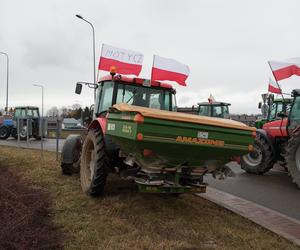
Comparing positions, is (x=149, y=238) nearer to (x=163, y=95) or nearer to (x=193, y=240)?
(x=193, y=240)

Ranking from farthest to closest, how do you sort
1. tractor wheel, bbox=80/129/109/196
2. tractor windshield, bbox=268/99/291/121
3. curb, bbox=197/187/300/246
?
tractor windshield, bbox=268/99/291/121 < tractor wheel, bbox=80/129/109/196 < curb, bbox=197/187/300/246

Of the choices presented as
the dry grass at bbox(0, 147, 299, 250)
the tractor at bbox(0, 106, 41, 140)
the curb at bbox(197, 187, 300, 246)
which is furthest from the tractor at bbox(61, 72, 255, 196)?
the tractor at bbox(0, 106, 41, 140)

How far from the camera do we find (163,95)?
791cm

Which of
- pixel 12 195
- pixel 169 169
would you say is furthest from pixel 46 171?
pixel 169 169

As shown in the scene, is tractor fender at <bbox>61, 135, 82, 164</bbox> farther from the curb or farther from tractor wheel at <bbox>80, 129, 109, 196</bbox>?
the curb

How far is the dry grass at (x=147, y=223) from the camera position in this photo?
4.86m

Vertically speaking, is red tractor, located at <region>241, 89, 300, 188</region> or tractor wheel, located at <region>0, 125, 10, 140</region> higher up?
red tractor, located at <region>241, 89, 300, 188</region>

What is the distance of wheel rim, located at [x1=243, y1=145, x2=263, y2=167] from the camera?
442 inches

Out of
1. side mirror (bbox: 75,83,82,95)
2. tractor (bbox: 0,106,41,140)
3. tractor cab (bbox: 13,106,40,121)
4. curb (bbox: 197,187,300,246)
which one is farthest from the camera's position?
tractor cab (bbox: 13,106,40,121)

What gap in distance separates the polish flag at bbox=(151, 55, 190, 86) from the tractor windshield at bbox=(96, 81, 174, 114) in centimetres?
428

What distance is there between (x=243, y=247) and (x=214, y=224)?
879 millimetres

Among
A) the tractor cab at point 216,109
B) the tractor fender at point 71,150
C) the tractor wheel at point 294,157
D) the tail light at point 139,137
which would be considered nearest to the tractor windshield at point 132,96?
the tractor fender at point 71,150

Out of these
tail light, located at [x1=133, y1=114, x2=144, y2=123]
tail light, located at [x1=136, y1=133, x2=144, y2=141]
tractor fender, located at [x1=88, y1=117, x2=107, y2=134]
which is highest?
tail light, located at [x1=133, y1=114, x2=144, y2=123]

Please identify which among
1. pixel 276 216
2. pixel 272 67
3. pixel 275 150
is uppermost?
pixel 272 67
